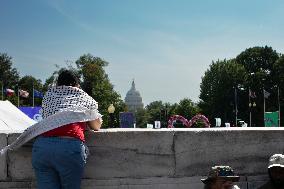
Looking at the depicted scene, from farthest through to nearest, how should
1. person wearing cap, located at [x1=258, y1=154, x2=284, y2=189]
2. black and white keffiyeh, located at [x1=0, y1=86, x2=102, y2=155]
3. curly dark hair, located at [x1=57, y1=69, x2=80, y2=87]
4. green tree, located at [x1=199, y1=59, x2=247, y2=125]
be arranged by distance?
1. green tree, located at [x1=199, y1=59, x2=247, y2=125]
2. person wearing cap, located at [x1=258, y1=154, x2=284, y2=189]
3. curly dark hair, located at [x1=57, y1=69, x2=80, y2=87]
4. black and white keffiyeh, located at [x1=0, y1=86, x2=102, y2=155]

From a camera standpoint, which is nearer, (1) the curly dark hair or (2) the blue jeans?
(2) the blue jeans

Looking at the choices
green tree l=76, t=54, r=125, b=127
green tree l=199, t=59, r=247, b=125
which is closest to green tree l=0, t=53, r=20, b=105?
green tree l=76, t=54, r=125, b=127

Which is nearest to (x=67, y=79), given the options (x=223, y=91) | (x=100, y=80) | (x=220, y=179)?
(x=220, y=179)

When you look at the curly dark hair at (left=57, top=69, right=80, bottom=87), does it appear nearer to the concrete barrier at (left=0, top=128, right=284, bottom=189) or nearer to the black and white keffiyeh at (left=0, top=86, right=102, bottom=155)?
the black and white keffiyeh at (left=0, top=86, right=102, bottom=155)

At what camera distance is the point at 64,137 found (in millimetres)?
3910

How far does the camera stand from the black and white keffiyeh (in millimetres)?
4027

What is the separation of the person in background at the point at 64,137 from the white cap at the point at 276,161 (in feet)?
A: 5.40

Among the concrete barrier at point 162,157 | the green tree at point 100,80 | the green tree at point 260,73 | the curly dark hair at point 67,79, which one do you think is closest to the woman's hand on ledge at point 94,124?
the concrete barrier at point 162,157

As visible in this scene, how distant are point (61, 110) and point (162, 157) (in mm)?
1130

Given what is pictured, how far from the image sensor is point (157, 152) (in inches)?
181

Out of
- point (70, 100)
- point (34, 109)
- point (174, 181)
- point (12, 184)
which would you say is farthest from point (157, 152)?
point (34, 109)

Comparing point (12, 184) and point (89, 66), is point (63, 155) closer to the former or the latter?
point (12, 184)

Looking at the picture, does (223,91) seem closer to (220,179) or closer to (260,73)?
(260,73)

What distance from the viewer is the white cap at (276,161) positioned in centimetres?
437
